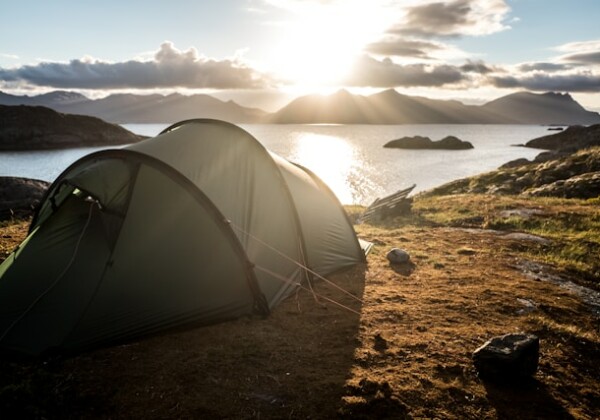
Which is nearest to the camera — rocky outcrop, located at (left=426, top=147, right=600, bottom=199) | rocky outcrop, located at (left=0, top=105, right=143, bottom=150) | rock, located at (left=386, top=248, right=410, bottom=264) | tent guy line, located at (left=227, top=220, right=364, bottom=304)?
tent guy line, located at (left=227, top=220, right=364, bottom=304)

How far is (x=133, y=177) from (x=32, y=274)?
2480mm

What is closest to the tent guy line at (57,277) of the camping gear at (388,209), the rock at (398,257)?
the rock at (398,257)

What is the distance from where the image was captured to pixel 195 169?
26.7 ft

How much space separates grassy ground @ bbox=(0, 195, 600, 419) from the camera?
530cm

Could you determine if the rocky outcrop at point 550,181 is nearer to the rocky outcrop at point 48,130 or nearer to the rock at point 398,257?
the rock at point 398,257

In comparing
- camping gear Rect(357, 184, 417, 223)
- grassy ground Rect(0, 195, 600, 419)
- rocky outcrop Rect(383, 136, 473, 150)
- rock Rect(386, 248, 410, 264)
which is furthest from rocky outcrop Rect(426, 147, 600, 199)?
rocky outcrop Rect(383, 136, 473, 150)

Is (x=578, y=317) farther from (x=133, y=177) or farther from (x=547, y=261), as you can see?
(x=133, y=177)

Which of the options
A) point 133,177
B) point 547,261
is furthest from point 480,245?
point 133,177

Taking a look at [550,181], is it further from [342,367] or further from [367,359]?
A: [342,367]

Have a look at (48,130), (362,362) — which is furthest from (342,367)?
(48,130)

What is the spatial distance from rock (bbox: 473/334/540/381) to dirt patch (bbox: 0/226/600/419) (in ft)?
0.49

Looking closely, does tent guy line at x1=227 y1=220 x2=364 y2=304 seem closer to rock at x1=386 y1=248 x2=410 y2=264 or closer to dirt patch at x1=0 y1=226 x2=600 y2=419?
dirt patch at x1=0 y1=226 x2=600 y2=419

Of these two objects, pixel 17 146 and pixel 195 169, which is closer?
pixel 195 169

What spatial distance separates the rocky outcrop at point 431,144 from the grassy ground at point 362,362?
12433 cm
